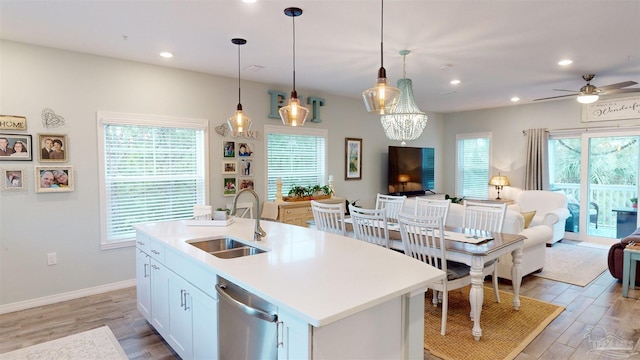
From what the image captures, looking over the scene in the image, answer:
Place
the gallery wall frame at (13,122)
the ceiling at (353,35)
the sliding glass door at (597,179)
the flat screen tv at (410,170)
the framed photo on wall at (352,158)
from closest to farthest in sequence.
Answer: the ceiling at (353,35) → the gallery wall frame at (13,122) → the sliding glass door at (597,179) → the framed photo on wall at (352,158) → the flat screen tv at (410,170)

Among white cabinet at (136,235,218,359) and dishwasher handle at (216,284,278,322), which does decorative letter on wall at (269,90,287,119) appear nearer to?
white cabinet at (136,235,218,359)

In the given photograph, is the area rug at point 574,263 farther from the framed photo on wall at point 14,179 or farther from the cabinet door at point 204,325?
the framed photo on wall at point 14,179

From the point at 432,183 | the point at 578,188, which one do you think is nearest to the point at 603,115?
the point at 578,188

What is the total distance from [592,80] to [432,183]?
3.53 meters

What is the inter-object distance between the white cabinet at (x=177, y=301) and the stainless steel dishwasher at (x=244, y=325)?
7 cm

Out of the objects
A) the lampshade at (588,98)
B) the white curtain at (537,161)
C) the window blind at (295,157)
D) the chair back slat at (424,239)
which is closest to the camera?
the chair back slat at (424,239)

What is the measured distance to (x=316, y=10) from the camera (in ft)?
9.26

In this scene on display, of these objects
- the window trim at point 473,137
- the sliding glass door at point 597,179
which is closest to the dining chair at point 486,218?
the sliding glass door at point 597,179

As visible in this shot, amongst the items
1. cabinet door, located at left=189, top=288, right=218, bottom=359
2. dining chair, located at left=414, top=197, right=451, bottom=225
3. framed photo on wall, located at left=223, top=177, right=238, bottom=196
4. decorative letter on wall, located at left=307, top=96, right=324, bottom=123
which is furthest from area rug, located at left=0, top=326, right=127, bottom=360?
decorative letter on wall, located at left=307, top=96, right=324, bottom=123

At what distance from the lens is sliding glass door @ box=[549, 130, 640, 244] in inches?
243

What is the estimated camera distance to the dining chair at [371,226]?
10.9 ft

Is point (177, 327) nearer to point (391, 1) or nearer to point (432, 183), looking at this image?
point (391, 1)

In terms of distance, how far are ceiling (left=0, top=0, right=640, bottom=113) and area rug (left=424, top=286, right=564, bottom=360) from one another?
2.67m

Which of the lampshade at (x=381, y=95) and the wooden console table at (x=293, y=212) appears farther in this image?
the wooden console table at (x=293, y=212)
